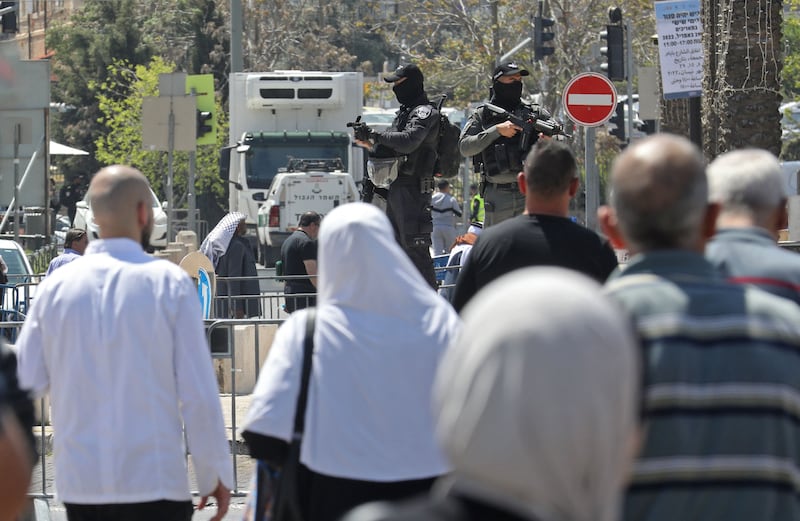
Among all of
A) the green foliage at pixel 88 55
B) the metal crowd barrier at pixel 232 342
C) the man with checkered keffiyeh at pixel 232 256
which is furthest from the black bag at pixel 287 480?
the green foliage at pixel 88 55

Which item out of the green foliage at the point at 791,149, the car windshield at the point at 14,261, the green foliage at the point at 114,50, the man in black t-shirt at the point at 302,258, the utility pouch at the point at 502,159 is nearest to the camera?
the utility pouch at the point at 502,159

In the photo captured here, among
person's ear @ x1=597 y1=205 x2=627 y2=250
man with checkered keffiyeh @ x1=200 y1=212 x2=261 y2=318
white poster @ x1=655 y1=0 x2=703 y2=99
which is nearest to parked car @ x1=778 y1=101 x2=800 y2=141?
white poster @ x1=655 y1=0 x2=703 y2=99

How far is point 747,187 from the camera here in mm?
3934

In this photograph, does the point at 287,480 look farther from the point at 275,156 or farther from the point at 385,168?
the point at 275,156

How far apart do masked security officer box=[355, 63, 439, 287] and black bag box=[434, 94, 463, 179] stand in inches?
3.4

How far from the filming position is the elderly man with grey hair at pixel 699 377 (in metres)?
3.16

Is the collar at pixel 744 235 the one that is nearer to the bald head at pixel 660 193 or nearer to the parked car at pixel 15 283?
the bald head at pixel 660 193

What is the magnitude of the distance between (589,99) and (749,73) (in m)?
3.77

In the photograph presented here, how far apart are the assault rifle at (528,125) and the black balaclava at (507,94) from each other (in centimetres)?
15

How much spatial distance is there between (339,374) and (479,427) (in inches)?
84.4

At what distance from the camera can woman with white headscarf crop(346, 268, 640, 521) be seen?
2.11 meters

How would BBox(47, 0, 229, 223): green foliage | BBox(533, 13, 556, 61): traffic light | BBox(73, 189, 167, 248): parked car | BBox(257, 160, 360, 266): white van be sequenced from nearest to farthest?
BBox(257, 160, 360, 266): white van < BBox(533, 13, 556, 61): traffic light < BBox(73, 189, 167, 248): parked car < BBox(47, 0, 229, 223): green foliage

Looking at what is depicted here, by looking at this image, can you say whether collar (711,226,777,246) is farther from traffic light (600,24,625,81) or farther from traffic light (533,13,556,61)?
traffic light (533,13,556,61)

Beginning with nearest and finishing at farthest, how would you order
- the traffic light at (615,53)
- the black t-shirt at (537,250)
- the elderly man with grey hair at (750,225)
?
the elderly man with grey hair at (750,225) → the black t-shirt at (537,250) → the traffic light at (615,53)
